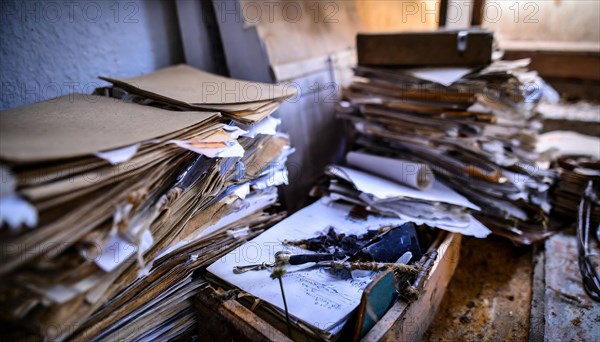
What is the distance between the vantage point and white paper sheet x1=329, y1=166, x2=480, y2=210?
1.42 m

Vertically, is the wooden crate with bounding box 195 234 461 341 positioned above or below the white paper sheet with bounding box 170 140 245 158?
below

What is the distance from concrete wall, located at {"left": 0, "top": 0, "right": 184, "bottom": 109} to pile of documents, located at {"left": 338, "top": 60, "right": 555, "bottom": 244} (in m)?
0.88

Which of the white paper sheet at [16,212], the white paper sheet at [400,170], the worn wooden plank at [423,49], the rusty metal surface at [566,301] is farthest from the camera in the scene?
the worn wooden plank at [423,49]

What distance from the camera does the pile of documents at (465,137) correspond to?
1532 mm

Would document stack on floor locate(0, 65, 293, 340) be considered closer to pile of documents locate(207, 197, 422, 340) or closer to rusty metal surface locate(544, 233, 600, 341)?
pile of documents locate(207, 197, 422, 340)

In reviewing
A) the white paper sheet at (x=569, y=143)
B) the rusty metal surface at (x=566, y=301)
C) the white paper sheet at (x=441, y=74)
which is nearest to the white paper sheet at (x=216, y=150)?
the white paper sheet at (x=441, y=74)

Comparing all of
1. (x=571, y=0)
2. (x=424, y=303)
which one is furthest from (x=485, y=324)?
(x=571, y=0)

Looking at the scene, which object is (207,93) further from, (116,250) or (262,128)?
(116,250)

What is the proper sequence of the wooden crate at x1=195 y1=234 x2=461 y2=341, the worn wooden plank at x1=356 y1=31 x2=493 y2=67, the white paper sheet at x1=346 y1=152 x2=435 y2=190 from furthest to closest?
the worn wooden plank at x1=356 y1=31 x2=493 y2=67 → the white paper sheet at x1=346 y1=152 x2=435 y2=190 → the wooden crate at x1=195 y1=234 x2=461 y2=341

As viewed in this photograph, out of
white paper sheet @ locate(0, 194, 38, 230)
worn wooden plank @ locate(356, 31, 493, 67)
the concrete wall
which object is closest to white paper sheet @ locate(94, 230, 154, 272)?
white paper sheet @ locate(0, 194, 38, 230)

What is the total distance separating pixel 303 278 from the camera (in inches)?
41.6

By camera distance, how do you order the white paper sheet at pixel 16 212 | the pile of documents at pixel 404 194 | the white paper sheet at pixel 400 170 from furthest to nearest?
the white paper sheet at pixel 400 170 → the pile of documents at pixel 404 194 → the white paper sheet at pixel 16 212

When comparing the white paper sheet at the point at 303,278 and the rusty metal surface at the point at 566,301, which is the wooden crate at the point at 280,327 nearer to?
the white paper sheet at the point at 303,278

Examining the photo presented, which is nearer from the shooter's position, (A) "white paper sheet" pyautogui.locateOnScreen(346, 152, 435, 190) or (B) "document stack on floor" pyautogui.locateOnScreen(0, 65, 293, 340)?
(B) "document stack on floor" pyautogui.locateOnScreen(0, 65, 293, 340)
